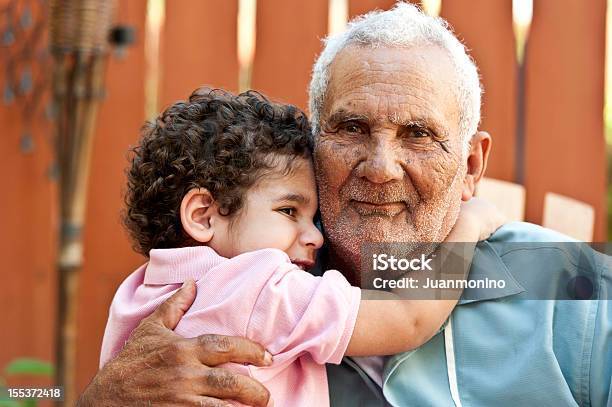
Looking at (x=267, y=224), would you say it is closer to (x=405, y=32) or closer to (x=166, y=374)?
(x=166, y=374)

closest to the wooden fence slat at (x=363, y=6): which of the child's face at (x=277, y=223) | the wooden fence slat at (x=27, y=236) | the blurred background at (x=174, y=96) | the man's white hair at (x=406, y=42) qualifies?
the blurred background at (x=174, y=96)

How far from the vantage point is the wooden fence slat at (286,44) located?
430 cm

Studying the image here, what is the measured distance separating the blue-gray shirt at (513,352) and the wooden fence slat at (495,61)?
1.72 m

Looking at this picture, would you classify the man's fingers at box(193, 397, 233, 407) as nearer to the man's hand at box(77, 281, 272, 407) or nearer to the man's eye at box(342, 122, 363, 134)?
the man's hand at box(77, 281, 272, 407)

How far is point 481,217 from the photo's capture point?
2496mm

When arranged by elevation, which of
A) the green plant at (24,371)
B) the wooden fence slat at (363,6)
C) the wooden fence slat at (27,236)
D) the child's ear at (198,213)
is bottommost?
the green plant at (24,371)

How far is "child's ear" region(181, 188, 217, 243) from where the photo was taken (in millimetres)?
2154

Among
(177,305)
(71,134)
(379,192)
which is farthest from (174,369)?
(71,134)

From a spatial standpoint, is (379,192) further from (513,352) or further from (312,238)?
(513,352)

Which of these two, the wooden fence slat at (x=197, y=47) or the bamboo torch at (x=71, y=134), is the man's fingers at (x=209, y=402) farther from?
the wooden fence slat at (x=197, y=47)

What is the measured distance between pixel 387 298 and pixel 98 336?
2.74 metres

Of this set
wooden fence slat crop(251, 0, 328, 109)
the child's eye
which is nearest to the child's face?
the child's eye

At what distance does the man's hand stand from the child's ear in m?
0.15

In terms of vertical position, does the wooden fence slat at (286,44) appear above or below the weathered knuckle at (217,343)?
above
